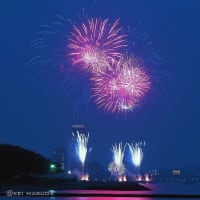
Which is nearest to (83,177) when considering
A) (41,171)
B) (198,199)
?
(41,171)

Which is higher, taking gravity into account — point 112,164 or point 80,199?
point 112,164

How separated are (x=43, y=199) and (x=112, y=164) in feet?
450

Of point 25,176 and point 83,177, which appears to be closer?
point 25,176

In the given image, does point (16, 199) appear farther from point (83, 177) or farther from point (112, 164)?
point (112, 164)

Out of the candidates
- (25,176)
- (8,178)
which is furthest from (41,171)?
(8,178)

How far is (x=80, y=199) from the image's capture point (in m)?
58.5

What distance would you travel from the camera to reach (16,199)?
Result: 57.6 m

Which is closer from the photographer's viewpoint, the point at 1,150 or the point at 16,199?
the point at 16,199

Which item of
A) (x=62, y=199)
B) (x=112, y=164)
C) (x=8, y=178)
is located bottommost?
(x=62, y=199)

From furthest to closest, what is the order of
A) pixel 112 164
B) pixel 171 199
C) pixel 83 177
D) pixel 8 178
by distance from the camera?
1. pixel 112 164
2. pixel 83 177
3. pixel 8 178
4. pixel 171 199

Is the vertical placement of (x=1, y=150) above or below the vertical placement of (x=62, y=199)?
above

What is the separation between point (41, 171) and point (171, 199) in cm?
7306

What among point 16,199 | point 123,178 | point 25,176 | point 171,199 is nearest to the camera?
point 16,199

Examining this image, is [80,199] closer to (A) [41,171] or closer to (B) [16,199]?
(B) [16,199]
